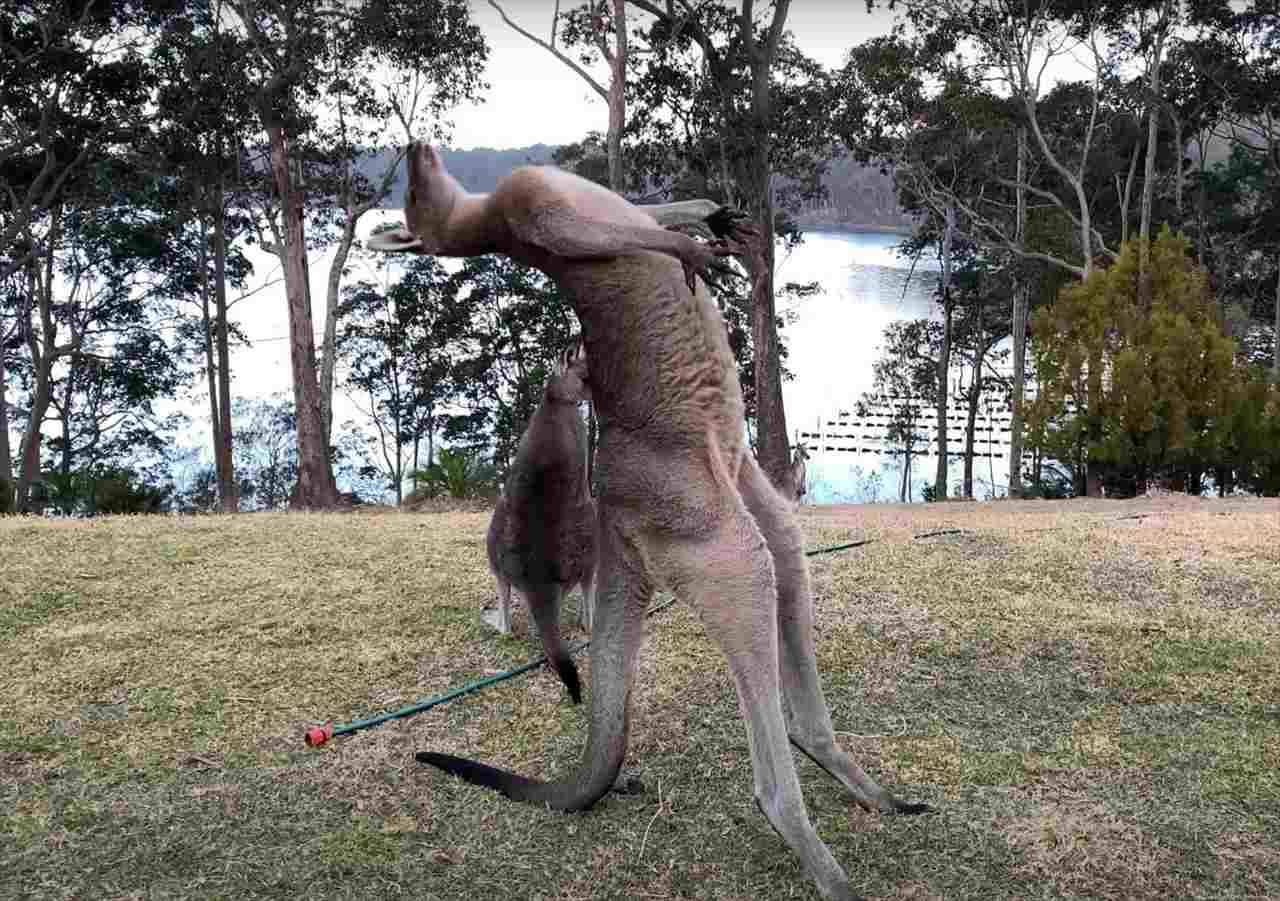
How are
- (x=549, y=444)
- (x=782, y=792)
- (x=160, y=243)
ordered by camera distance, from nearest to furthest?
(x=782, y=792) → (x=549, y=444) → (x=160, y=243)

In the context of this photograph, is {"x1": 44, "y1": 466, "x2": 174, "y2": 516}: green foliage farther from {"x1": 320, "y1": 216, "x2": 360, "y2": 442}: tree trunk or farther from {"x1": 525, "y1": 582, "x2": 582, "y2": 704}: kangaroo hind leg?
{"x1": 525, "y1": 582, "x2": 582, "y2": 704}: kangaroo hind leg

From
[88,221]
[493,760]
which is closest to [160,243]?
[88,221]

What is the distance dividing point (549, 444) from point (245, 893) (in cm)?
220

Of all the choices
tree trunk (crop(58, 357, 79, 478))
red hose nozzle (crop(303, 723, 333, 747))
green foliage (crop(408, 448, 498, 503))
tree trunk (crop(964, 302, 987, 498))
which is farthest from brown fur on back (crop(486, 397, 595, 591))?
tree trunk (crop(964, 302, 987, 498))

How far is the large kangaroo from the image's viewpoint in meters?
2.75

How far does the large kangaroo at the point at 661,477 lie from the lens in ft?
9.03

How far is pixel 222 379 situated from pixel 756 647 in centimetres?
1849

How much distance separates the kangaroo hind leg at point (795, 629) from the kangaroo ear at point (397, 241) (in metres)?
1.10

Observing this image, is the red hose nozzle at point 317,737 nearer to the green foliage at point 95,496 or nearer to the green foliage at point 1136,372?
the green foliage at point 95,496

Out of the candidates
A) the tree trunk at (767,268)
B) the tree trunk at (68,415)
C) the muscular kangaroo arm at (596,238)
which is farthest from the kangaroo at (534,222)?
the tree trunk at (68,415)

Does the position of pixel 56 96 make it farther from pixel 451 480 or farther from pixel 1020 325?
pixel 1020 325

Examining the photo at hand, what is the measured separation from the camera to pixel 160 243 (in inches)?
858

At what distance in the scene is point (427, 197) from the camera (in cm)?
293

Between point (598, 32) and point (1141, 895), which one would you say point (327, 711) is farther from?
point (598, 32)
